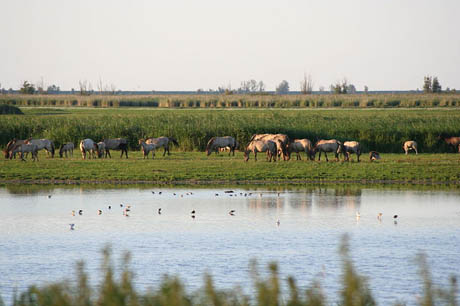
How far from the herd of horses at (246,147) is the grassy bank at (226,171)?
78cm

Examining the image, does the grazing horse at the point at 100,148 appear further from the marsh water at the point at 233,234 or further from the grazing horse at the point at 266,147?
the marsh water at the point at 233,234

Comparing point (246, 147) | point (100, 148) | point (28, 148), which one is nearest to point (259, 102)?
point (246, 147)

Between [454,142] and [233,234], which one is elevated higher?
[454,142]

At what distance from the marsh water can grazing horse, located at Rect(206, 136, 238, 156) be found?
37.3ft

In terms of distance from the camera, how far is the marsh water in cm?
1377

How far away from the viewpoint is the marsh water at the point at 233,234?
542 inches

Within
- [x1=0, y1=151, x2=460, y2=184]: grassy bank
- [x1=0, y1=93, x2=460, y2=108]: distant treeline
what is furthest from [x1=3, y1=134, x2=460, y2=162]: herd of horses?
[x1=0, y1=93, x2=460, y2=108]: distant treeline

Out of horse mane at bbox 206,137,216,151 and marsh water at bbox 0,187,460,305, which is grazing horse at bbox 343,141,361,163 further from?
marsh water at bbox 0,187,460,305

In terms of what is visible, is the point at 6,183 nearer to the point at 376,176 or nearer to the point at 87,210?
the point at 87,210

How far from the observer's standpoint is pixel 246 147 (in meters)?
37.4

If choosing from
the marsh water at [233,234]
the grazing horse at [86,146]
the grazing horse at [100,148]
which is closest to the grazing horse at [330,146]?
the marsh water at [233,234]

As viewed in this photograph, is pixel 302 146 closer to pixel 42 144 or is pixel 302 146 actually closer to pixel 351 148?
pixel 351 148

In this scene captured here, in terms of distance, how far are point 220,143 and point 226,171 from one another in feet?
25.4

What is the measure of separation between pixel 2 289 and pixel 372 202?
13695 millimetres
